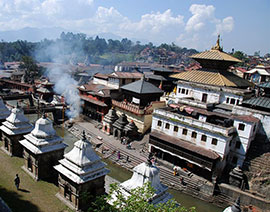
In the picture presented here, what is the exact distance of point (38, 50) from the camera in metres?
146

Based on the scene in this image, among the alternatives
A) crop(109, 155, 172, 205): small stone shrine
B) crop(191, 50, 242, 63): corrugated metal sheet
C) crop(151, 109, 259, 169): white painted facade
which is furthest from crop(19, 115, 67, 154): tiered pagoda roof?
crop(191, 50, 242, 63): corrugated metal sheet

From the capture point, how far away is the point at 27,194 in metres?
16.7

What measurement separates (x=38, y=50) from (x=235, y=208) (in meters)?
154

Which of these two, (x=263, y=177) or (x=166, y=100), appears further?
(x=166, y=100)

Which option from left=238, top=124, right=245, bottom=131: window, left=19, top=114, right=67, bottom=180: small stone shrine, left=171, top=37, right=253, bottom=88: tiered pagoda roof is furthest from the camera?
left=171, top=37, right=253, bottom=88: tiered pagoda roof

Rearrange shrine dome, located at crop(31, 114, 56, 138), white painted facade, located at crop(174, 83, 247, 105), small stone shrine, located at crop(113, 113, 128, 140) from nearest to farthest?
shrine dome, located at crop(31, 114, 56, 138)
white painted facade, located at crop(174, 83, 247, 105)
small stone shrine, located at crop(113, 113, 128, 140)

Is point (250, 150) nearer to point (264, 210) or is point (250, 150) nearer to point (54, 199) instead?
point (264, 210)

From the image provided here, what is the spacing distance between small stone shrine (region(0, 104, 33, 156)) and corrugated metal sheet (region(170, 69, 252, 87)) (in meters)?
26.8

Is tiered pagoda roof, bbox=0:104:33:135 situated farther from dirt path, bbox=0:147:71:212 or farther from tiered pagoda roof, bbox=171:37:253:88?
tiered pagoda roof, bbox=171:37:253:88

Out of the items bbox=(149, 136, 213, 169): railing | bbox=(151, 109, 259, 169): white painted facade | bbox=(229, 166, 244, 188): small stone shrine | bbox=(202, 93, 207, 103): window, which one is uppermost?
bbox=(202, 93, 207, 103): window

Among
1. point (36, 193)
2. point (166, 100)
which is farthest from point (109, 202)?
point (166, 100)

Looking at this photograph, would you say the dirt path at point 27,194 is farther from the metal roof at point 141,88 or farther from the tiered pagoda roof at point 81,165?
the metal roof at point 141,88

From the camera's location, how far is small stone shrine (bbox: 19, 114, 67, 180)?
18547 mm

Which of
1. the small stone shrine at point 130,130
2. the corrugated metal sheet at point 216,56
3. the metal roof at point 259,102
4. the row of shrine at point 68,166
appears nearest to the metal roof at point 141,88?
the small stone shrine at point 130,130
